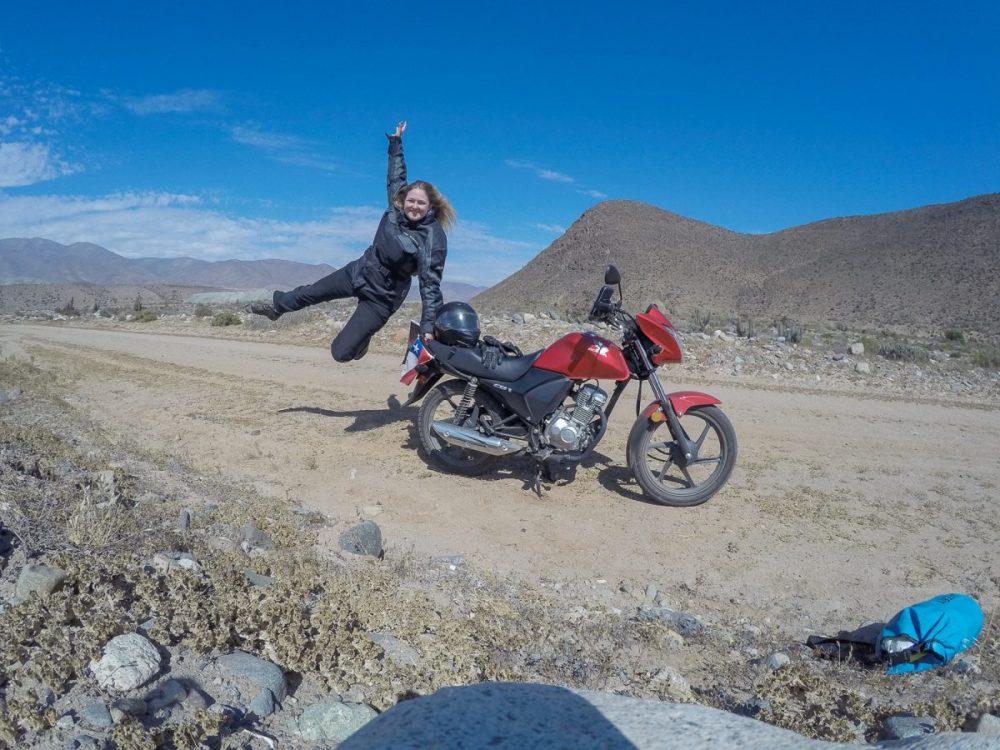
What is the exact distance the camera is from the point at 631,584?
4.15 metres

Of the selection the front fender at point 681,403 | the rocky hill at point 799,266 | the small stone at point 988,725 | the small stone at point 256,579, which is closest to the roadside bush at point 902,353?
the front fender at point 681,403

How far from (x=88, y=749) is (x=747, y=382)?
10543mm

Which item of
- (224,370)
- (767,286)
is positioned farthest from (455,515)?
(767,286)

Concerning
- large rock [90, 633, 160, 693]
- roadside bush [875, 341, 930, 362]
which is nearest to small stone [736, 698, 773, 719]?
large rock [90, 633, 160, 693]

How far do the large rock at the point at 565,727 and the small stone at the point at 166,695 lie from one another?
0.87 meters

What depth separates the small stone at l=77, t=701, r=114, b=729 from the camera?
2.30 m

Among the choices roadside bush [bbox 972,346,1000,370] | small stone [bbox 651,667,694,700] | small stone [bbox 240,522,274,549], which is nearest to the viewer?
small stone [bbox 651,667,694,700]

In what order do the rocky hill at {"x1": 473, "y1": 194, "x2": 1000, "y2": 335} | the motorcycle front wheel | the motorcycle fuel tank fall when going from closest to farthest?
the motorcycle fuel tank → the motorcycle front wheel → the rocky hill at {"x1": 473, "y1": 194, "x2": 1000, "y2": 335}

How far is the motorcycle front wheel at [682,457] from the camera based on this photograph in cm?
530

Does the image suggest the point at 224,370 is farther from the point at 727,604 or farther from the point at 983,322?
the point at 983,322

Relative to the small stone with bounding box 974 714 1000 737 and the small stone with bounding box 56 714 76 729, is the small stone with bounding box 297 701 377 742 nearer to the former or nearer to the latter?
the small stone with bounding box 56 714 76 729

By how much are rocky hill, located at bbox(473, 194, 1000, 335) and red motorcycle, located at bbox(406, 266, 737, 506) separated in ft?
112

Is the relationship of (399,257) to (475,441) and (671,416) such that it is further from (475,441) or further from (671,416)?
(671,416)

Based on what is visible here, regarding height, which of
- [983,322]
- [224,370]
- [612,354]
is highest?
[983,322]
